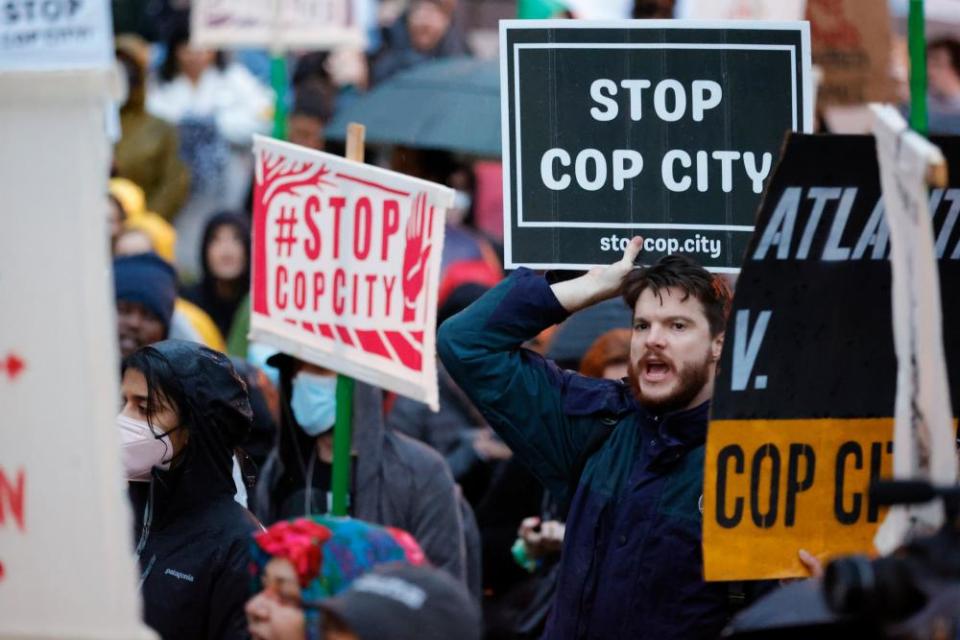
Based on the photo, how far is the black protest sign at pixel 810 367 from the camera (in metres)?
4.69

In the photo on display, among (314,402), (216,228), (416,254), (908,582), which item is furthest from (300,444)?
(216,228)

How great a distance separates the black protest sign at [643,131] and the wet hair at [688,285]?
21cm

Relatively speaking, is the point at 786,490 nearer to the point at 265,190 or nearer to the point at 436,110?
the point at 265,190

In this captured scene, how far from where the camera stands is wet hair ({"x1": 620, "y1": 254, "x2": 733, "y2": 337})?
541 cm

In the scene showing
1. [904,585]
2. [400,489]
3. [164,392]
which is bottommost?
[400,489]

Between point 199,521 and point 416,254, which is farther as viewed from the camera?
point 416,254

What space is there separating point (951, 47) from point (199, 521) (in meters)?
7.77

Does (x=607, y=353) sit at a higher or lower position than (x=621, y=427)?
lower

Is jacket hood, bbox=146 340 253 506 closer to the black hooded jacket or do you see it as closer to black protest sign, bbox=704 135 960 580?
the black hooded jacket

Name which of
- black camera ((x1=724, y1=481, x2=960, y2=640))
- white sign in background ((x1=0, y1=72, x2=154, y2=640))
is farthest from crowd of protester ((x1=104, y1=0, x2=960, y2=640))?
black camera ((x1=724, y1=481, x2=960, y2=640))

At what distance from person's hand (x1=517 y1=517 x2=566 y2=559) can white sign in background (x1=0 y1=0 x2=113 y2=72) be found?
307cm


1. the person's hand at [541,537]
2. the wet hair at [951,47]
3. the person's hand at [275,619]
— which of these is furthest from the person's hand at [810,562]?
the wet hair at [951,47]

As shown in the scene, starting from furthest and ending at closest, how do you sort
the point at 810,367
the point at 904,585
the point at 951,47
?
1. the point at 951,47
2. the point at 810,367
3. the point at 904,585

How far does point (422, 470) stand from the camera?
272 inches
